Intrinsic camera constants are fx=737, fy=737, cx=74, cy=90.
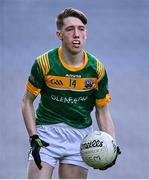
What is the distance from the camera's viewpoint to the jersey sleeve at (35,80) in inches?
243

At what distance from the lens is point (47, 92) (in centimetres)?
627

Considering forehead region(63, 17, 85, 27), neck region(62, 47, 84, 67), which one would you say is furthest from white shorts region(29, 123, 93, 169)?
forehead region(63, 17, 85, 27)

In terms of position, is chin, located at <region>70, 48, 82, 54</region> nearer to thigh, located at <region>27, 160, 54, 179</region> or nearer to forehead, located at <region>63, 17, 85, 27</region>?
forehead, located at <region>63, 17, 85, 27</region>

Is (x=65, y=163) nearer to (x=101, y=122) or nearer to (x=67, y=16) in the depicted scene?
(x=101, y=122)

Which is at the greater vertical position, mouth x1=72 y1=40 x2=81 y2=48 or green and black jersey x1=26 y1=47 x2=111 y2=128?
mouth x1=72 y1=40 x2=81 y2=48

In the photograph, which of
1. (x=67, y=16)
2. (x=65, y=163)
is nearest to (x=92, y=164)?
(x=65, y=163)

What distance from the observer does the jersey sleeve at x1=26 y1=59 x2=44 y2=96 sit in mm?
6164

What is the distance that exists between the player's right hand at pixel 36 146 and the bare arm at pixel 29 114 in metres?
0.06

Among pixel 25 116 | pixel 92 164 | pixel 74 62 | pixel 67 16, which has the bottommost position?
pixel 92 164

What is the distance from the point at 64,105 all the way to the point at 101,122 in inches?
16.0

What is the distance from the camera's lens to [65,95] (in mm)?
6246

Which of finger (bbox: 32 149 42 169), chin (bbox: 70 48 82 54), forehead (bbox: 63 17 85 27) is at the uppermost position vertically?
forehead (bbox: 63 17 85 27)

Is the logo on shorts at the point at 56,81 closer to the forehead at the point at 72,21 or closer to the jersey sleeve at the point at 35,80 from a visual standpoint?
the jersey sleeve at the point at 35,80

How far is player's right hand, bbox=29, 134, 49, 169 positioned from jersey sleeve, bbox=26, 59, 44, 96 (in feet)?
1.29
